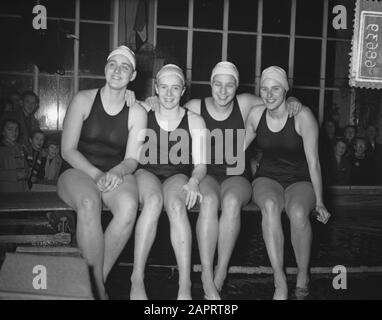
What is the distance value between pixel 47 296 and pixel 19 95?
4.39 metres

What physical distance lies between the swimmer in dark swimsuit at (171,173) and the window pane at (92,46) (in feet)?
11.8

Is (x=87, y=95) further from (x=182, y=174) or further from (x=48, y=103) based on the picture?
(x=48, y=103)

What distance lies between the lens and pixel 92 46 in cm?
638

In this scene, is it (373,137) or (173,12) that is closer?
(173,12)

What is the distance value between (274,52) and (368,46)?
2935mm

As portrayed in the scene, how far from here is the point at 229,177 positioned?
3.20 metres

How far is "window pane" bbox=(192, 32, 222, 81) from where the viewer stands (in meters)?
6.76

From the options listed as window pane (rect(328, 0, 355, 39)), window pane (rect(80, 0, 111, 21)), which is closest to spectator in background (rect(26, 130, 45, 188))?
window pane (rect(80, 0, 111, 21))

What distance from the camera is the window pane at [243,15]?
6.83 metres

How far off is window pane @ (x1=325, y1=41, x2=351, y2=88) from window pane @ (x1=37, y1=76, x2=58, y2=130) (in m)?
4.00

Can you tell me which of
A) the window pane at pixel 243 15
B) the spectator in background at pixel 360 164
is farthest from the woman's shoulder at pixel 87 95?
the spectator in background at pixel 360 164

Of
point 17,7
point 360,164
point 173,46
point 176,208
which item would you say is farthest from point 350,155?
point 17,7

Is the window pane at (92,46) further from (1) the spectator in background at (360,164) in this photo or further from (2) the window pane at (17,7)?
(1) the spectator in background at (360,164)

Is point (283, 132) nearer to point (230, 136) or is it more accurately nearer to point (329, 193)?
point (230, 136)
